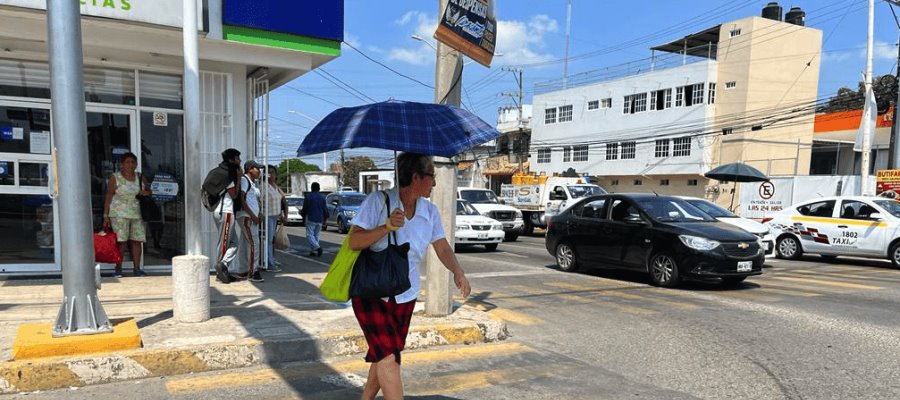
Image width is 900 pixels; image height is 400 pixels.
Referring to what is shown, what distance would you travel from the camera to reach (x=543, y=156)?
154ft

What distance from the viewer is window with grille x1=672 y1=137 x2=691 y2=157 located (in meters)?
36.5

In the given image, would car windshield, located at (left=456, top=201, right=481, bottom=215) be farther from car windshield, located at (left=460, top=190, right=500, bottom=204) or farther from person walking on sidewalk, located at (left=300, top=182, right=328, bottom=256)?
person walking on sidewalk, located at (left=300, top=182, right=328, bottom=256)

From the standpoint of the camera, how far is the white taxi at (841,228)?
12367mm

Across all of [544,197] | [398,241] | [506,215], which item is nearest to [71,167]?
[398,241]

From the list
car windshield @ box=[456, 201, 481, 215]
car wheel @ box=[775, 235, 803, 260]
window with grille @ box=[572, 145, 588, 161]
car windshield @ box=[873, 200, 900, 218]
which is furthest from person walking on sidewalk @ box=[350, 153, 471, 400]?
window with grille @ box=[572, 145, 588, 161]

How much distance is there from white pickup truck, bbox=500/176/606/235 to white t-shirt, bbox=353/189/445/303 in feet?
60.0

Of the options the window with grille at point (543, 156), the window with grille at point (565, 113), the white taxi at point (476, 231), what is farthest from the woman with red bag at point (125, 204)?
the window with grille at point (543, 156)

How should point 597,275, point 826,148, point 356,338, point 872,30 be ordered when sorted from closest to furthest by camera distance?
1. point 356,338
2. point 597,275
3. point 872,30
4. point 826,148

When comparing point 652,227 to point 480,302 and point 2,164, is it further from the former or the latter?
point 2,164

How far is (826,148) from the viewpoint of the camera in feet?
126

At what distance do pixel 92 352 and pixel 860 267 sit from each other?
14573 mm

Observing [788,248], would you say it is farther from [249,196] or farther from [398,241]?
[398,241]

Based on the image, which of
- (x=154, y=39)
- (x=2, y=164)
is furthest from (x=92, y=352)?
(x=2, y=164)

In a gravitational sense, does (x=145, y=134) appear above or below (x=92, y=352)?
above
